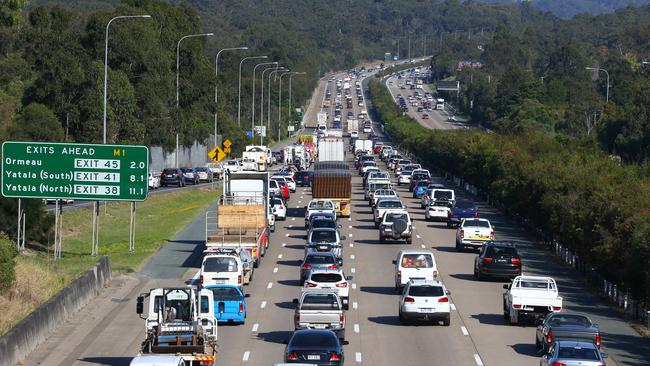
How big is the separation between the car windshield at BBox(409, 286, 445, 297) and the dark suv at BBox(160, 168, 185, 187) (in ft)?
199

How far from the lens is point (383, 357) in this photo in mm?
30359

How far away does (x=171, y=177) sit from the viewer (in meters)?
94.1

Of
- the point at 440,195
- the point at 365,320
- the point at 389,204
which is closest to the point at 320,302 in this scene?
the point at 365,320

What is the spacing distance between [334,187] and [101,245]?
15.0 m

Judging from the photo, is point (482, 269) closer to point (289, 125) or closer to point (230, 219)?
point (230, 219)

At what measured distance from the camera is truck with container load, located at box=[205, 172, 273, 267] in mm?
46844

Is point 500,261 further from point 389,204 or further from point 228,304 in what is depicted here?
point 389,204

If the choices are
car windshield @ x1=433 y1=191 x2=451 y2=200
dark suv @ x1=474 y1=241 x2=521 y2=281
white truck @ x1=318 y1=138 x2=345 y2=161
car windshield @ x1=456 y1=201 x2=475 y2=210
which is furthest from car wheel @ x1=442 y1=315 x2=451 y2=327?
white truck @ x1=318 y1=138 x2=345 y2=161

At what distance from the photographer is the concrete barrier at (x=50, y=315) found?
28.0 meters

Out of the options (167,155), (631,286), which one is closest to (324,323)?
(631,286)

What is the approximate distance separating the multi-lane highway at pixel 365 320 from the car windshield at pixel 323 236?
1.45 m

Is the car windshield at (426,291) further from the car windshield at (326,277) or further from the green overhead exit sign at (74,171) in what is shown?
the green overhead exit sign at (74,171)

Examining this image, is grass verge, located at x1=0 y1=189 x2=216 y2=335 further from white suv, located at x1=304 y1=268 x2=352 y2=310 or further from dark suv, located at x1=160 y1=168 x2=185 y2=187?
white suv, located at x1=304 y1=268 x2=352 y2=310

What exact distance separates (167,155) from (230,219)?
61.9 metres
